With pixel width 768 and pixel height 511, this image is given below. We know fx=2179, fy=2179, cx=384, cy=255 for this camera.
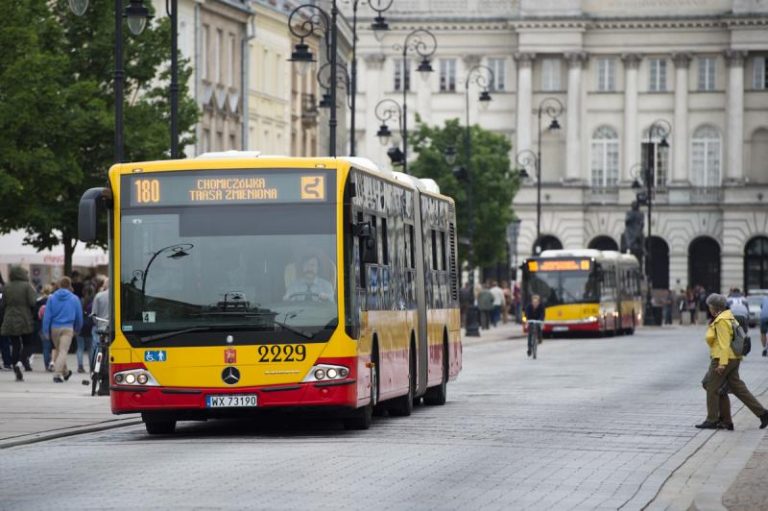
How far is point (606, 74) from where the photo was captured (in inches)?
4970

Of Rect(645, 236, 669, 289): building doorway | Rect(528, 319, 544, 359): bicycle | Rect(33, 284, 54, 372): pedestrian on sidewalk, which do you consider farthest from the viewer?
Rect(645, 236, 669, 289): building doorway

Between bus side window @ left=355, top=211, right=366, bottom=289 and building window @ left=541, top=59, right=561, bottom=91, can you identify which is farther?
building window @ left=541, top=59, right=561, bottom=91

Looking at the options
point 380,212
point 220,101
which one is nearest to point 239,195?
point 380,212

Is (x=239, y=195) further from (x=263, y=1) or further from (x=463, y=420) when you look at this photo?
(x=263, y=1)

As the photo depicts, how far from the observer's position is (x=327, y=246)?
20500 millimetres

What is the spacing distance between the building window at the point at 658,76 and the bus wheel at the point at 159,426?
346ft

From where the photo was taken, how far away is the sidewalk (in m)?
21.6

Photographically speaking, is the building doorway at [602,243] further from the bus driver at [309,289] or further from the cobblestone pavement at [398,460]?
the bus driver at [309,289]

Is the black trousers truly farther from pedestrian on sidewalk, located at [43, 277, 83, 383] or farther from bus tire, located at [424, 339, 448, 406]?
bus tire, located at [424, 339, 448, 406]

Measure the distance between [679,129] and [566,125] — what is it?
642cm

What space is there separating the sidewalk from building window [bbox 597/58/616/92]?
309ft

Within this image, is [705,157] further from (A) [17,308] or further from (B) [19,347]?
(A) [17,308]

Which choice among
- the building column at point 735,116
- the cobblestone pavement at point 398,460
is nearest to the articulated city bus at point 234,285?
the cobblestone pavement at point 398,460

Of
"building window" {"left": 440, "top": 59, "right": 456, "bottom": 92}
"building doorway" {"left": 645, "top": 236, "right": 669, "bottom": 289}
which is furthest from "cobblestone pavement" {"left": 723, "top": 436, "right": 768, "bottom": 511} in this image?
"building window" {"left": 440, "top": 59, "right": 456, "bottom": 92}
